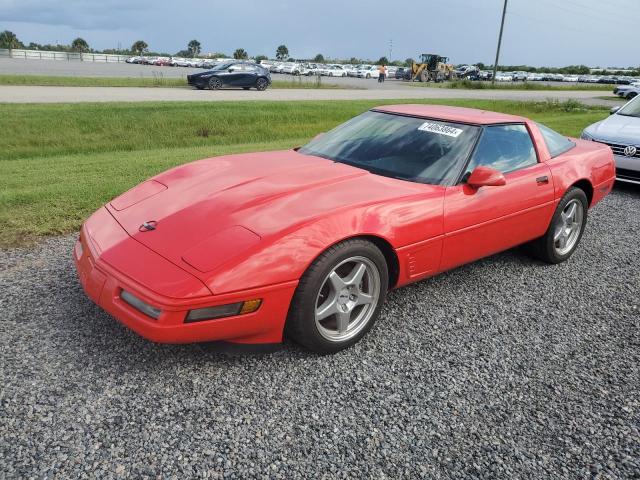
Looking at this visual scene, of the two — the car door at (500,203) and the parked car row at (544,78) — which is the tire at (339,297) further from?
the parked car row at (544,78)

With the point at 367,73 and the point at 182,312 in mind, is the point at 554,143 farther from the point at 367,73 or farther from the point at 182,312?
the point at 367,73

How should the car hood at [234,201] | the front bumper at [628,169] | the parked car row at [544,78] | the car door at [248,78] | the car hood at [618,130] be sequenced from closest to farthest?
the car hood at [234,201], the front bumper at [628,169], the car hood at [618,130], the car door at [248,78], the parked car row at [544,78]

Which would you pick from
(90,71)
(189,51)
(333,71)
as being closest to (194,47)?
(189,51)

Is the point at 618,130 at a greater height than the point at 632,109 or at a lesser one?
lesser

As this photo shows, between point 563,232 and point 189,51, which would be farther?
point 189,51

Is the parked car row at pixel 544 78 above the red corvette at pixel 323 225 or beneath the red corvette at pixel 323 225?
above

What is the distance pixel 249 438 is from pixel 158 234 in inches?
45.2

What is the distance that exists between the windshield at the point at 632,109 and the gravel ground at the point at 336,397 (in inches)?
225

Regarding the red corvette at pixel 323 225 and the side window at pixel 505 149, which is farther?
the side window at pixel 505 149

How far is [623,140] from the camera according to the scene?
689 cm

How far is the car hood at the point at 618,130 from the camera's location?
688 centimetres

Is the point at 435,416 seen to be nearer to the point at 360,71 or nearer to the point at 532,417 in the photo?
the point at 532,417

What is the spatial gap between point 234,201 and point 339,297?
0.80m

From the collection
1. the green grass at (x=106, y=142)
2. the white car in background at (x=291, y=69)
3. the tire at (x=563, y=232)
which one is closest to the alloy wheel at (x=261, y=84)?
the green grass at (x=106, y=142)
